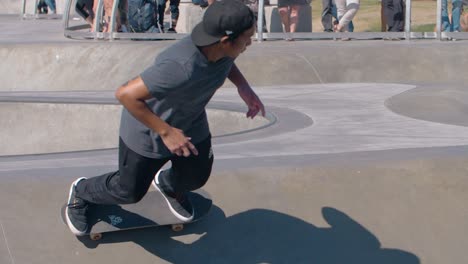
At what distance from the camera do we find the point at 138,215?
16.2 ft

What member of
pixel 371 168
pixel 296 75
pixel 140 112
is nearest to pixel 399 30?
pixel 296 75

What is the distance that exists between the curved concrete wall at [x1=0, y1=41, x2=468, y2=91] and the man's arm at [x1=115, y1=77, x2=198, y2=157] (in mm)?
7339

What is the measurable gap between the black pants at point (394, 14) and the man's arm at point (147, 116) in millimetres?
10170

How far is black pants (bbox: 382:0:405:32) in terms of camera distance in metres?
13.7

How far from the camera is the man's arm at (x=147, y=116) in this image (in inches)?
159

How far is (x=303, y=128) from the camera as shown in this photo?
7465 mm

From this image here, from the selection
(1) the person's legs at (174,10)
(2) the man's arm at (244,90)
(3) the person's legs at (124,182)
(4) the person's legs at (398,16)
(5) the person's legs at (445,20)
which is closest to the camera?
(3) the person's legs at (124,182)

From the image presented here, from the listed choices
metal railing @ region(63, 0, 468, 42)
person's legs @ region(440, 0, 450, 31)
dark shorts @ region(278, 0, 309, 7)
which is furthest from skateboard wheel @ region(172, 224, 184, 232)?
person's legs @ region(440, 0, 450, 31)

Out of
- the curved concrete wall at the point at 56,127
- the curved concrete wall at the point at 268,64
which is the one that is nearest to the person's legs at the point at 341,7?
the curved concrete wall at the point at 268,64

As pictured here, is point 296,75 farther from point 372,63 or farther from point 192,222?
point 192,222

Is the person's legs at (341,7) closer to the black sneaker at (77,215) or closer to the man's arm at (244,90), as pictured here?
the man's arm at (244,90)

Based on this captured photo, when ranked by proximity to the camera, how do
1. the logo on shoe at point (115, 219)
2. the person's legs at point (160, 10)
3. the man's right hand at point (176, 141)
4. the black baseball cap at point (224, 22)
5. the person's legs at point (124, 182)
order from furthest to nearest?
the person's legs at point (160, 10)
the logo on shoe at point (115, 219)
the person's legs at point (124, 182)
the man's right hand at point (176, 141)
the black baseball cap at point (224, 22)

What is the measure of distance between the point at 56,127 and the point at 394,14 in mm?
6808

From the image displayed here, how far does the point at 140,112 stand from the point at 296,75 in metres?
7.61
